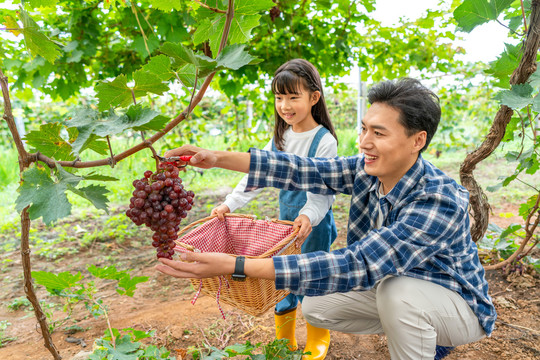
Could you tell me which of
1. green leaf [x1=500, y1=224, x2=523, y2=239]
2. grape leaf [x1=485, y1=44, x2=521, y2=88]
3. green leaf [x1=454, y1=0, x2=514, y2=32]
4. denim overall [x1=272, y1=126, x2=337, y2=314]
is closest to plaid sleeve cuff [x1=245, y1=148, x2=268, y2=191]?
denim overall [x1=272, y1=126, x2=337, y2=314]

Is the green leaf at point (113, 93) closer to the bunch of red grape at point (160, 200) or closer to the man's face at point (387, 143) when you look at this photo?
the bunch of red grape at point (160, 200)

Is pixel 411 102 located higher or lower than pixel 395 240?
higher

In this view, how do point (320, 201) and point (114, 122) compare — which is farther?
point (320, 201)

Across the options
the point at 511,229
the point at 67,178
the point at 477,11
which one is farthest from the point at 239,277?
the point at 511,229

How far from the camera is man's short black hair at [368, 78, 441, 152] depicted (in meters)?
1.49

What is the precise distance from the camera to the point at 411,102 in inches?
58.8

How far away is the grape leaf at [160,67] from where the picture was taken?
Result: 972 mm

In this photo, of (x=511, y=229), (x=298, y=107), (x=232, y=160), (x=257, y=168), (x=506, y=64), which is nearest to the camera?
(x=232, y=160)

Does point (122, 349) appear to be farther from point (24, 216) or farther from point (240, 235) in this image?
point (240, 235)

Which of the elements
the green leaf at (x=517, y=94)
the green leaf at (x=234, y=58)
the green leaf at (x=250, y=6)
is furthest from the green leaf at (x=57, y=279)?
the green leaf at (x=517, y=94)

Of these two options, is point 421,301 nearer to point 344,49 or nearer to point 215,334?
point 215,334

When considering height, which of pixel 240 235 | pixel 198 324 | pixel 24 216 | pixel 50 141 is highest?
pixel 50 141

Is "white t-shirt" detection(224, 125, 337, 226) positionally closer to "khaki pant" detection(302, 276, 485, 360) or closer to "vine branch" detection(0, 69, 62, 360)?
"khaki pant" detection(302, 276, 485, 360)

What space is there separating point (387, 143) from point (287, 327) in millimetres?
1097
